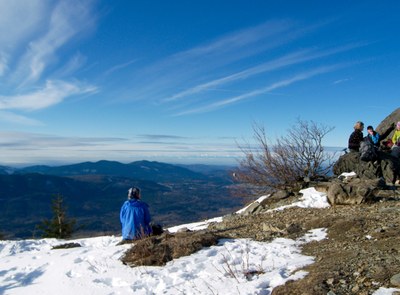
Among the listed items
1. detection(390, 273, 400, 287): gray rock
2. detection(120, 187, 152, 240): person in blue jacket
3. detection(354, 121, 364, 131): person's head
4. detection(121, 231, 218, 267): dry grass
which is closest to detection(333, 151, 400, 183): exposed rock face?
detection(354, 121, 364, 131): person's head

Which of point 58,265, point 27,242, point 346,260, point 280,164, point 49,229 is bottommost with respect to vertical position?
point 49,229

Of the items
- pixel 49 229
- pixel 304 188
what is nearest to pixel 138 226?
pixel 304 188

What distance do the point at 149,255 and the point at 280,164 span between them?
10.3 metres

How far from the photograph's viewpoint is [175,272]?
20.1 ft

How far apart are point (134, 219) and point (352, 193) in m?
7.08

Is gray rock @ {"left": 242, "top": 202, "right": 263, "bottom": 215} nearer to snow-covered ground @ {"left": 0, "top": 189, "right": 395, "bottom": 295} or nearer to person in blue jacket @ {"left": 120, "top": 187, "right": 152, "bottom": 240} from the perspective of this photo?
snow-covered ground @ {"left": 0, "top": 189, "right": 395, "bottom": 295}

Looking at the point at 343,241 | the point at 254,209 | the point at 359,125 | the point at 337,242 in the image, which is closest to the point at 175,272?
the point at 337,242

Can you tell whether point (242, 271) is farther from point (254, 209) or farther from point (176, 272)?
point (254, 209)

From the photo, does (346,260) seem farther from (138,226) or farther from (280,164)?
(280,164)

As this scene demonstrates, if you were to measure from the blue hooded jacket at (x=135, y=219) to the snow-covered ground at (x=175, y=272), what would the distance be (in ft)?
2.68

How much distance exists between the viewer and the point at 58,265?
24.9ft

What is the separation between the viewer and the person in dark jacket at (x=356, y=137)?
1632 centimetres

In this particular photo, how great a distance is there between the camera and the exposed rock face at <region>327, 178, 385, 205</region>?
34.7 ft

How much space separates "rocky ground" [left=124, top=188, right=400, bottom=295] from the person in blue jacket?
105 cm
